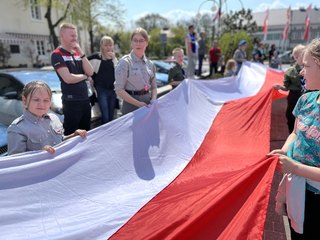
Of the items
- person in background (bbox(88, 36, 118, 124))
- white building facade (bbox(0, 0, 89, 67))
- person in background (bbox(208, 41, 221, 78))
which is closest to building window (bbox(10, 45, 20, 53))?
white building facade (bbox(0, 0, 89, 67))

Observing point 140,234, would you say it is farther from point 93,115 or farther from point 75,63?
point 93,115

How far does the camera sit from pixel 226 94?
6277 mm

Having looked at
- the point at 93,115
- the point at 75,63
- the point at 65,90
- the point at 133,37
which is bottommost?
the point at 93,115

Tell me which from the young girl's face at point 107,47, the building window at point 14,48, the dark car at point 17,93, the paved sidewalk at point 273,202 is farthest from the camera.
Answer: the building window at point 14,48

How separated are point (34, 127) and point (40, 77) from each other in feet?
10.6

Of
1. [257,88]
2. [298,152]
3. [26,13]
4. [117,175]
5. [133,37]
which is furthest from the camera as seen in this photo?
[26,13]

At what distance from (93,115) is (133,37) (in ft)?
5.89

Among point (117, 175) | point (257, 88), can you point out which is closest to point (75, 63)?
point (117, 175)

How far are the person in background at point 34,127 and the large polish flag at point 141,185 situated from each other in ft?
0.65

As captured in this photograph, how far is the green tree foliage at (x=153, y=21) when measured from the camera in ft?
238

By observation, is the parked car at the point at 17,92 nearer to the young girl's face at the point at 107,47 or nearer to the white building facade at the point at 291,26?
the young girl's face at the point at 107,47

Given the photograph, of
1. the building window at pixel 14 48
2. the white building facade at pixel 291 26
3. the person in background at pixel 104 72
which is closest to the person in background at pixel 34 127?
the person in background at pixel 104 72

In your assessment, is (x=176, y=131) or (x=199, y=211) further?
(x=176, y=131)

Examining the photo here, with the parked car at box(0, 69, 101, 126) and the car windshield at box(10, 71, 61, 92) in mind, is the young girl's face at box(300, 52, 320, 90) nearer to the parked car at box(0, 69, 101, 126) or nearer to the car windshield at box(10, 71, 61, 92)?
the parked car at box(0, 69, 101, 126)
